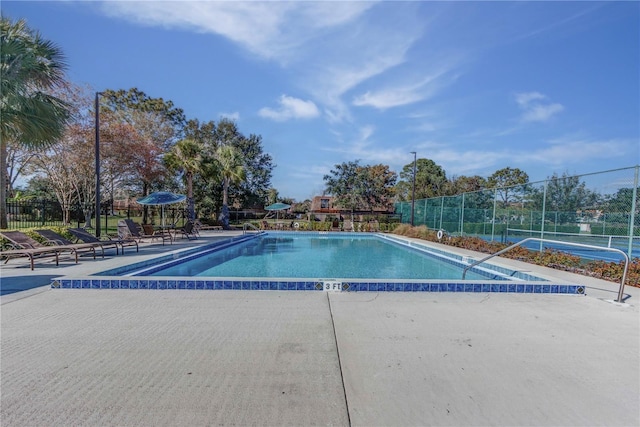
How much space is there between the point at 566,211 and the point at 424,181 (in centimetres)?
2376

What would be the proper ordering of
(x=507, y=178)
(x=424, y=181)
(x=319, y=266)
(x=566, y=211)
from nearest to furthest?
(x=319, y=266) < (x=566, y=211) < (x=424, y=181) < (x=507, y=178)

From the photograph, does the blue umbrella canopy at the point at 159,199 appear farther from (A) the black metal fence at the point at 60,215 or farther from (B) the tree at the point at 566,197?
(B) the tree at the point at 566,197

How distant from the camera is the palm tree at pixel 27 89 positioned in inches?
303

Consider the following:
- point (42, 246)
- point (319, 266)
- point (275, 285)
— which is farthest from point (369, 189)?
point (275, 285)

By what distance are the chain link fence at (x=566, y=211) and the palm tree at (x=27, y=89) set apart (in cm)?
1408

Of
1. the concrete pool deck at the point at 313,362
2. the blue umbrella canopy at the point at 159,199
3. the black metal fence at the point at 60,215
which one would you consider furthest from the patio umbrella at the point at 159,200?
the concrete pool deck at the point at 313,362

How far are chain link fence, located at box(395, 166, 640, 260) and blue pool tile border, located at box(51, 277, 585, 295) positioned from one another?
13.1 feet

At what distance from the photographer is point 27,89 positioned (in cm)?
861

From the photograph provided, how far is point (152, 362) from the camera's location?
2684 millimetres

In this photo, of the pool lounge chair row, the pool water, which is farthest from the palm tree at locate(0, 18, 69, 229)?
the pool water

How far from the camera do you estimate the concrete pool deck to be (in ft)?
6.79

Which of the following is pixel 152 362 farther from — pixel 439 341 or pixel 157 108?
pixel 157 108

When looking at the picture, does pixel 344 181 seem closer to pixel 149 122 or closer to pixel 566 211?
pixel 149 122

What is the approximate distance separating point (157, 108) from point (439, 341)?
Result: 30.6 m
